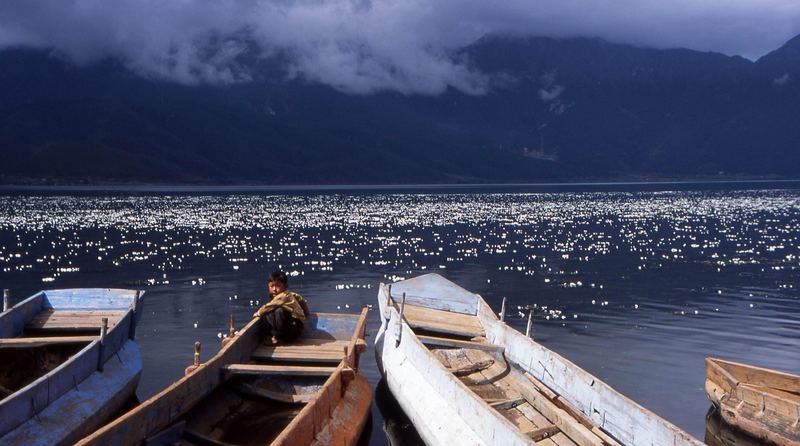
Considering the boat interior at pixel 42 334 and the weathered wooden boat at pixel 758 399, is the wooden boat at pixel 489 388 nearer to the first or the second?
the weathered wooden boat at pixel 758 399

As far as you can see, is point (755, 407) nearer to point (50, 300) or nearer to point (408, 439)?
point (408, 439)

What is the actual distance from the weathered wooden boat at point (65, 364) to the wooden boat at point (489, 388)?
5617mm

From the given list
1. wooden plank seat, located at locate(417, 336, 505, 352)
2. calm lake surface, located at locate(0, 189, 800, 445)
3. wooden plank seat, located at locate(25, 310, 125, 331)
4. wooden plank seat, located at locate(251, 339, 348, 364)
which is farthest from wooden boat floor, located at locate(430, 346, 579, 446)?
wooden plank seat, located at locate(25, 310, 125, 331)

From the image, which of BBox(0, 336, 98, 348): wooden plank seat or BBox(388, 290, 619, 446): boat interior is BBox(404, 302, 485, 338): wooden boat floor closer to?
BBox(388, 290, 619, 446): boat interior

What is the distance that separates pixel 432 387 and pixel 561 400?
2322 mm

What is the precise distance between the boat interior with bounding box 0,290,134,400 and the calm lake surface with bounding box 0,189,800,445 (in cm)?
194

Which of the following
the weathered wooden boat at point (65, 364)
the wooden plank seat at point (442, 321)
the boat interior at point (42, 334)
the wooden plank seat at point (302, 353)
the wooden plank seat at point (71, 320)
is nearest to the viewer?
the weathered wooden boat at point (65, 364)

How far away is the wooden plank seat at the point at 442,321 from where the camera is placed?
18875mm

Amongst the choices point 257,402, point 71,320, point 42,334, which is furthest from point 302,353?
point 42,334

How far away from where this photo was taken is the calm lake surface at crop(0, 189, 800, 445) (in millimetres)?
21703

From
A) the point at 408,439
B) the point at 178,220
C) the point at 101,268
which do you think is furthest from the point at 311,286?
the point at 178,220

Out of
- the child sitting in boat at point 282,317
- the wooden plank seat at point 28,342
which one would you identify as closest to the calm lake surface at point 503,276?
the child sitting in boat at point 282,317

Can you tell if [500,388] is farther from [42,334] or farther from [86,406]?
[42,334]

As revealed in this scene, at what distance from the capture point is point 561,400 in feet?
46.6
